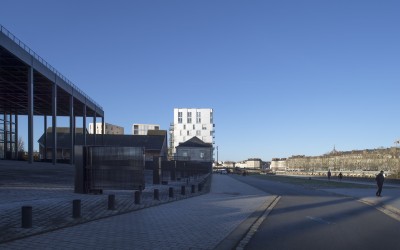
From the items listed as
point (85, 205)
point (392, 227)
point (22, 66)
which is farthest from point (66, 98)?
point (392, 227)

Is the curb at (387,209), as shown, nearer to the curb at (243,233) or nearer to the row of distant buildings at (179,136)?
the curb at (243,233)

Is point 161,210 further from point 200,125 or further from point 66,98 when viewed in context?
point 200,125

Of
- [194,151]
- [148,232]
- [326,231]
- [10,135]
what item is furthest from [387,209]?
[194,151]

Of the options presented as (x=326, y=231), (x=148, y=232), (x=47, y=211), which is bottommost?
(x=326, y=231)

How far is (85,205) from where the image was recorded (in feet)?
54.1

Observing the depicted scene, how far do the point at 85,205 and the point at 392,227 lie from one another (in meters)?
9.99

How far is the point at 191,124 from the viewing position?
156m

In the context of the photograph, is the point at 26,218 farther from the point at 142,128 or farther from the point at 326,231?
the point at 142,128

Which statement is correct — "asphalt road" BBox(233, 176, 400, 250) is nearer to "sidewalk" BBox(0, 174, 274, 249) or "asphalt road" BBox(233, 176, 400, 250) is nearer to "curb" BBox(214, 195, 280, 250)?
"curb" BBox(214, 195, 280, 250)

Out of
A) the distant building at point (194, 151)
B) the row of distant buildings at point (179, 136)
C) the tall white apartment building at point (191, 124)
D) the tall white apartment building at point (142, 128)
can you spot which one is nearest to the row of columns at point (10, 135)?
the row of distant buildings at point (179, 136)

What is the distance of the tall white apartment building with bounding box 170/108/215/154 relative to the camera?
15562 cm

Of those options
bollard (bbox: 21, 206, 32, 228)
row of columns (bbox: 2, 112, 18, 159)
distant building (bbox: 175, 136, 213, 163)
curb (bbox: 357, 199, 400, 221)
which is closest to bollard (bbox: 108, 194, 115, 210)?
bollard (bbox: 21, 206, 32, 228)

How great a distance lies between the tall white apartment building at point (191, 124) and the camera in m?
156

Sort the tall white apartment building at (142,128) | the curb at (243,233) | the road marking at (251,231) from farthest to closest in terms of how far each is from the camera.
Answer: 1. the tall white apartment building at (142,128)
2. the road marking at (251,231)
3. the curb at (243,233)
